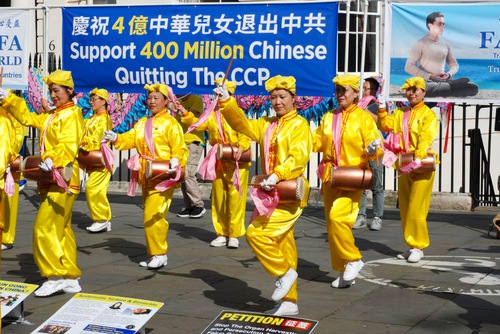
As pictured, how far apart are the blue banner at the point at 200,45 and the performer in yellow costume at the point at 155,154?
2.52 metres

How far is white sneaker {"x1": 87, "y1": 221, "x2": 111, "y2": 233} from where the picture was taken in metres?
12.4

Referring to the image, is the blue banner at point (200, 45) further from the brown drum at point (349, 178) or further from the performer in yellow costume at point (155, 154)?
the brown drum at point (349, 178)

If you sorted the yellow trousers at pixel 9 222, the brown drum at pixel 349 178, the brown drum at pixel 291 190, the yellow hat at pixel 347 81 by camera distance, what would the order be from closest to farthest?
the brown drum at pixel 291 190 < the brown drum at pixel 349 178 < the yellow hat at pixel 347 81 < the yellow trousers at pixel 9 222

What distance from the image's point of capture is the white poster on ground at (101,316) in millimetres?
6500

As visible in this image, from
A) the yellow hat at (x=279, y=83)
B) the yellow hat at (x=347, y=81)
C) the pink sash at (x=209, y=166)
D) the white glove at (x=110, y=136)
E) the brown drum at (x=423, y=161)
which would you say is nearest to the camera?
the yellow hat at (x=279, y=83)

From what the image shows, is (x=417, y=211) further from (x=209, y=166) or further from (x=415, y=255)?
(x=209, y=166)

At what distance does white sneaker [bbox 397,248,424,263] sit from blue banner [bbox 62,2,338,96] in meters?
2.32

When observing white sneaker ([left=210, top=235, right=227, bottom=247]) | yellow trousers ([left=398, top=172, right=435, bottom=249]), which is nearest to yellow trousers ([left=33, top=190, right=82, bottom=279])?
white sneaker ([left=210, top=235, right=227, bottom=247])

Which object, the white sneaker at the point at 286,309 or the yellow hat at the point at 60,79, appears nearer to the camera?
the white sneaker at the point at 286,309

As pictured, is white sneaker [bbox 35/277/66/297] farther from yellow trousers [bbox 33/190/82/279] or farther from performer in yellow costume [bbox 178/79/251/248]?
performer in yellow costume [bbox 178/79/251/248]

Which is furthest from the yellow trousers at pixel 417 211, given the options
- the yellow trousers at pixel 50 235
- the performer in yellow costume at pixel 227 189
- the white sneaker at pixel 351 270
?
the yellow trousers at pixel 50 235

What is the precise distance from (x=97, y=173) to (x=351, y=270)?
4637 mm

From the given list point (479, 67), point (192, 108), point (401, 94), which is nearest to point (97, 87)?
point (192, 108)

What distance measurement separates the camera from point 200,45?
41.9ft
